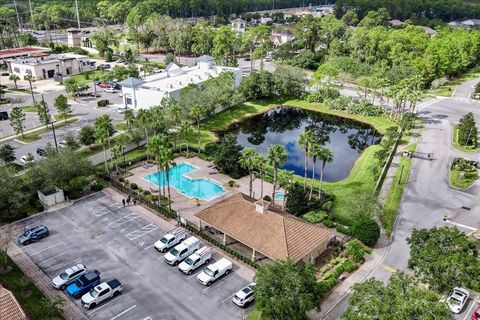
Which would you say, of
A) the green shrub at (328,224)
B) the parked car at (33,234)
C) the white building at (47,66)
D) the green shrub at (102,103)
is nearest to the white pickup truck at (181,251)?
the parked car at (33,234)

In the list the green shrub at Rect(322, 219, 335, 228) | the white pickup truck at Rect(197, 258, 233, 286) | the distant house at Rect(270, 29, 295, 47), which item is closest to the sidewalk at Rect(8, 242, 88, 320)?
the white pickup truck at Rect(197, 258, 233, 286)

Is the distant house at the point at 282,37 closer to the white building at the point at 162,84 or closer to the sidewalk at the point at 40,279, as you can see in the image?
the white building at the point at 162,84

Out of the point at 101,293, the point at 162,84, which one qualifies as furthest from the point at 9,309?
the point at 162,84

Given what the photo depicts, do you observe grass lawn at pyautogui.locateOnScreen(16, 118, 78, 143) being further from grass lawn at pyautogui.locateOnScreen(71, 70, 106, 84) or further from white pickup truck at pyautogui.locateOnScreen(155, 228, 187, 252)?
white pickup truck at pyautogui.locateOnScreen(155, 228, 187, 252)

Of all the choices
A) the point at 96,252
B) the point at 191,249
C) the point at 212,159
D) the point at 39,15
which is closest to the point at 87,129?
the point at 212,159

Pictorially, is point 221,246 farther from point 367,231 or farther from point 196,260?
point 367,231
